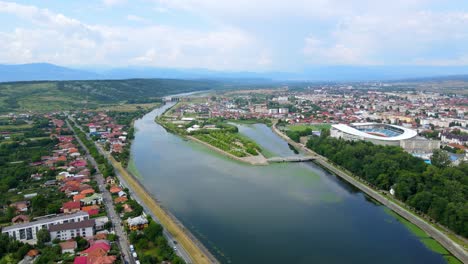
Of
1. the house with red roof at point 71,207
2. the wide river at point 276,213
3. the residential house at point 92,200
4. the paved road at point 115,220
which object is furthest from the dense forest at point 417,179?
the house with red roof at point 71,207

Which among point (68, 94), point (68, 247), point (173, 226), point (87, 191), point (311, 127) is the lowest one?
point (311, 127)

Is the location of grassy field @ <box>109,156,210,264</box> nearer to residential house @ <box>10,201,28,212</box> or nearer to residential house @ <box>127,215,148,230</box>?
residential house @ <box>127,215,148,230</box>

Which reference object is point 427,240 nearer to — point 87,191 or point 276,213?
point 276,213

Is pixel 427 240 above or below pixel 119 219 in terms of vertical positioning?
below

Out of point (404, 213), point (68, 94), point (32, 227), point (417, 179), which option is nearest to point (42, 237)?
point (32, 227)

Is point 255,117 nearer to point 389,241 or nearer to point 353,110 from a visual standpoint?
point 353,110

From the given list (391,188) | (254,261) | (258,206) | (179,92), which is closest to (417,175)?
(391,188)

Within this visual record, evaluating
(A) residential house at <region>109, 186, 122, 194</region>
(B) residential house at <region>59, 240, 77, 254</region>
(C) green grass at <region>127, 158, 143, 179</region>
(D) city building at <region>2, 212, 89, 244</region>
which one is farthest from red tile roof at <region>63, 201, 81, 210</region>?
(C) green grass at <region>127, 158, 143, 179</region>

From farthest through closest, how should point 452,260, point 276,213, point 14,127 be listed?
point 14,127, point 276,213, point 452,260
